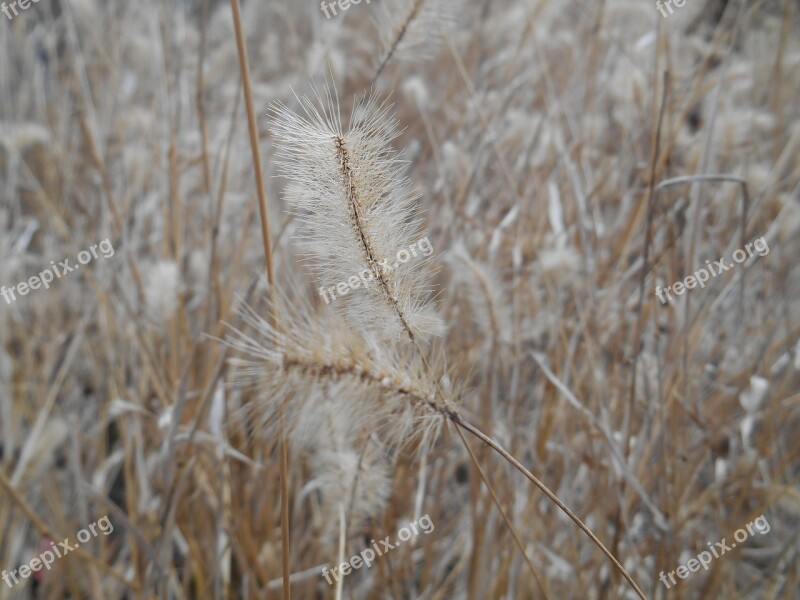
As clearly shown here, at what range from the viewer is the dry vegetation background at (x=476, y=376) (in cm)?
85

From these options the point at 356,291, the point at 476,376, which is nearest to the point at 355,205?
the point at 356,291

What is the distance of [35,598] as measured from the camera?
1337 mm

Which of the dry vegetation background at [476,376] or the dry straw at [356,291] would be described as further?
the dry vegetation background at [476,376]

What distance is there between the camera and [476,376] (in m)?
1.38

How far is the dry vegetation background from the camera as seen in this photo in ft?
2.80

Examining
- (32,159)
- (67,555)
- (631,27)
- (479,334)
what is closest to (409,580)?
(479,334)

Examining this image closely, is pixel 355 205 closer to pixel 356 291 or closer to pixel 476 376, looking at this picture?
pixel 356 291

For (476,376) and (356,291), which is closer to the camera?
(356,291)

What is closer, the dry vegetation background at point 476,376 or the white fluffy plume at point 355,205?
the white fluffy plume at point 355,205

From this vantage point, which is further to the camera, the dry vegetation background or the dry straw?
the dry vegetation background

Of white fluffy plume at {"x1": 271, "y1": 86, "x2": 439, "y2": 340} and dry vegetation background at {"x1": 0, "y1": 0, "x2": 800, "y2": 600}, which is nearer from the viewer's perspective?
white fluffy plume at {"x1": 271, "y1": 86, "x2": 439, "y2": 340}

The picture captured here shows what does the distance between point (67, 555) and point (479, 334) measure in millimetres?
741

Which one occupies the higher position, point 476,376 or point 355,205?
point 355,205

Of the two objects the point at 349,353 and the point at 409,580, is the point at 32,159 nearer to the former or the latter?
the point at 409,580
